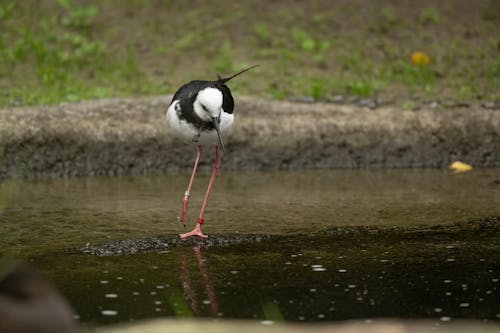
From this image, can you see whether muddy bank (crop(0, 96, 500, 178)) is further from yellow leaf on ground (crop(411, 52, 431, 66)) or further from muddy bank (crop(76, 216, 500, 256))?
muddy bank (crop(76, 216, 500, 256))

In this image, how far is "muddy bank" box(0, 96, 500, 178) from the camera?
1038 centimetres

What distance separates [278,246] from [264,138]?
3.55 m

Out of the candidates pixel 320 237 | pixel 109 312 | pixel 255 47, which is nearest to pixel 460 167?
pixel 320 237

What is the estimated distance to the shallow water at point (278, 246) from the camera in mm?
5742

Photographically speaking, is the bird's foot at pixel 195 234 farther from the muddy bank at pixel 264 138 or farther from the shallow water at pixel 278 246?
the muddy bank at pixel 264 138

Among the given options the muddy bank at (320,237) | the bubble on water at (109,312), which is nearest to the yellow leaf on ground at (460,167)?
the muddy bank at (320,237)

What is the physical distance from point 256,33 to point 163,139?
366 centimetres

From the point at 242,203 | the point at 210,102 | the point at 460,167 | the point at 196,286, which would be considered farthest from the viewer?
the point at 460,167

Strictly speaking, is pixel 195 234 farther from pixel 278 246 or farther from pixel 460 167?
pixel 460 167

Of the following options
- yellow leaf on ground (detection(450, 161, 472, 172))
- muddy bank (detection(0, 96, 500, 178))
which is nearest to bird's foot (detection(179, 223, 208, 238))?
muddy bank (detection(0, 96, 500, 178))

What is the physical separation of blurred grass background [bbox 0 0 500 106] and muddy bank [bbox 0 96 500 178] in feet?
2.92

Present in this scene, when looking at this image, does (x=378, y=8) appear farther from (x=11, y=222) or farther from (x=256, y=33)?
(x=11, y=222)

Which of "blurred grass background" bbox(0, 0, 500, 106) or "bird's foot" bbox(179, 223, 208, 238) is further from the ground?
"blurred grass background" bbox(0, 0, 500, 106)

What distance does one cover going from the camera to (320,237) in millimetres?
7527
